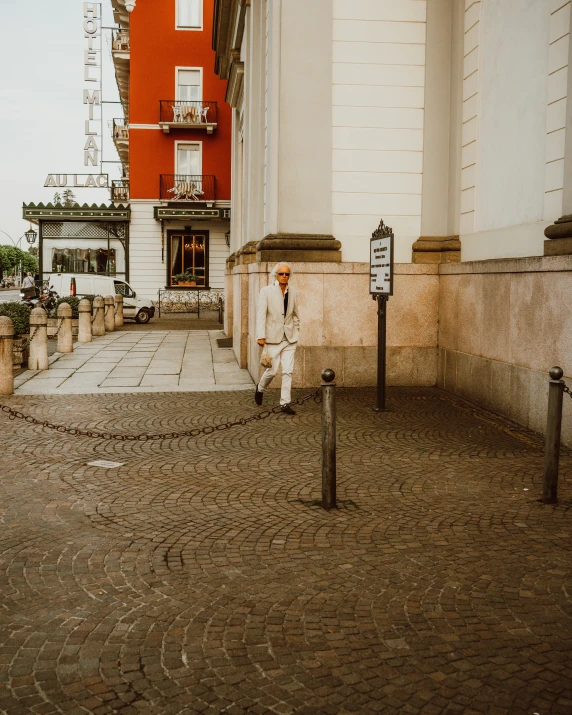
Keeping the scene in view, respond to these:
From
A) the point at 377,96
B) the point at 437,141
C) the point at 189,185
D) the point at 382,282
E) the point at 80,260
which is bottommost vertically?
the point at 382,282

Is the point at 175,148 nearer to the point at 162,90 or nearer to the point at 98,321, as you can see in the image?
the point at 162,90

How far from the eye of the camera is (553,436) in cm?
574

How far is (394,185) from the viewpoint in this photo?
11.8m

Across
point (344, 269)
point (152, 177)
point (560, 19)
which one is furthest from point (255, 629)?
point (152, 177)

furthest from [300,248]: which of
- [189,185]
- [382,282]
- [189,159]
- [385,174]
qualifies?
[189,159]

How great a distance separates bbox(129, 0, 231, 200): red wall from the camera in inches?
1427

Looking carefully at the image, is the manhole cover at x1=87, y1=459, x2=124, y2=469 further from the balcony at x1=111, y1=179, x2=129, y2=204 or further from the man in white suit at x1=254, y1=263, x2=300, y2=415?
the balcony at x1=111, y1=179, x2=129, y2=204

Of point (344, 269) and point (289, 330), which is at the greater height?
point (344, 269)

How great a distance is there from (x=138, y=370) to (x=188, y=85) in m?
26.7

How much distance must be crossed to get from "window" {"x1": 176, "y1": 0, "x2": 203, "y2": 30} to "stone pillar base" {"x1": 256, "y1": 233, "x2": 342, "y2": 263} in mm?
28938

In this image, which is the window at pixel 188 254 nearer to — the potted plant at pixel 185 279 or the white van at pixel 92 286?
the potted plant at pixel 185 279

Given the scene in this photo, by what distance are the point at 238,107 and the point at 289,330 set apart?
12644 mm

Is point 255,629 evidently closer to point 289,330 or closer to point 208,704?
point 208,704

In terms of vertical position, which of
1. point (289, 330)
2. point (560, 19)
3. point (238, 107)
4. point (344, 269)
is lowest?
point (289, 330)
